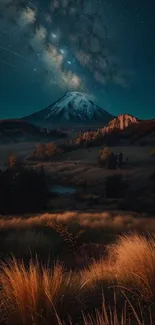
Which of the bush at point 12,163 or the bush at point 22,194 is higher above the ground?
the bush at point 12,163

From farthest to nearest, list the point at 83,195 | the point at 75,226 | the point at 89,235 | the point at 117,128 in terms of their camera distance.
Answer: the point at 117,128 → the point at 83,195 → the point at 75,226 → the point at 89,235

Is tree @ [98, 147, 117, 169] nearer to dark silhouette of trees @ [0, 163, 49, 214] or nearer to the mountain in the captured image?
dark silhouette of trees @ [0, 163, 49, 214]

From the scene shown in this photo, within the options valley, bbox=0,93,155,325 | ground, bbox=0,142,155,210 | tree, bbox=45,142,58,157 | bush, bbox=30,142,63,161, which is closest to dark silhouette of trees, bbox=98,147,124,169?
valley, bbox=0,93,155,325

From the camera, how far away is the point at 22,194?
42656 mm

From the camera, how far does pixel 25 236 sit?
34.6ft

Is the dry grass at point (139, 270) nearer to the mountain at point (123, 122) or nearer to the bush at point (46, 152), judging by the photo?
the bush at point (46, 152)

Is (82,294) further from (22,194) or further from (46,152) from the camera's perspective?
(46,152)

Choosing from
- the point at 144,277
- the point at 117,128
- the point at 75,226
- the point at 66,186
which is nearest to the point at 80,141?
the point at 117,128

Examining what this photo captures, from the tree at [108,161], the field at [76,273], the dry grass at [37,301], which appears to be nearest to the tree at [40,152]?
the tree at [108,161]

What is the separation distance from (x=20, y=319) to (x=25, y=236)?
7236 millimetres

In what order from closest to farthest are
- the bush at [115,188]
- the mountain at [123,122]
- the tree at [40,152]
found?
the bush at [115,188] < the tree at [40,152] < the mountain at [123,122]

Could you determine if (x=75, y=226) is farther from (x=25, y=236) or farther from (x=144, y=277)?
(x=144, y=277)

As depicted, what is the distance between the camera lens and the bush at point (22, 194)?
40.4 meters

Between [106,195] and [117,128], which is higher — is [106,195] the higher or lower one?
the lower one
